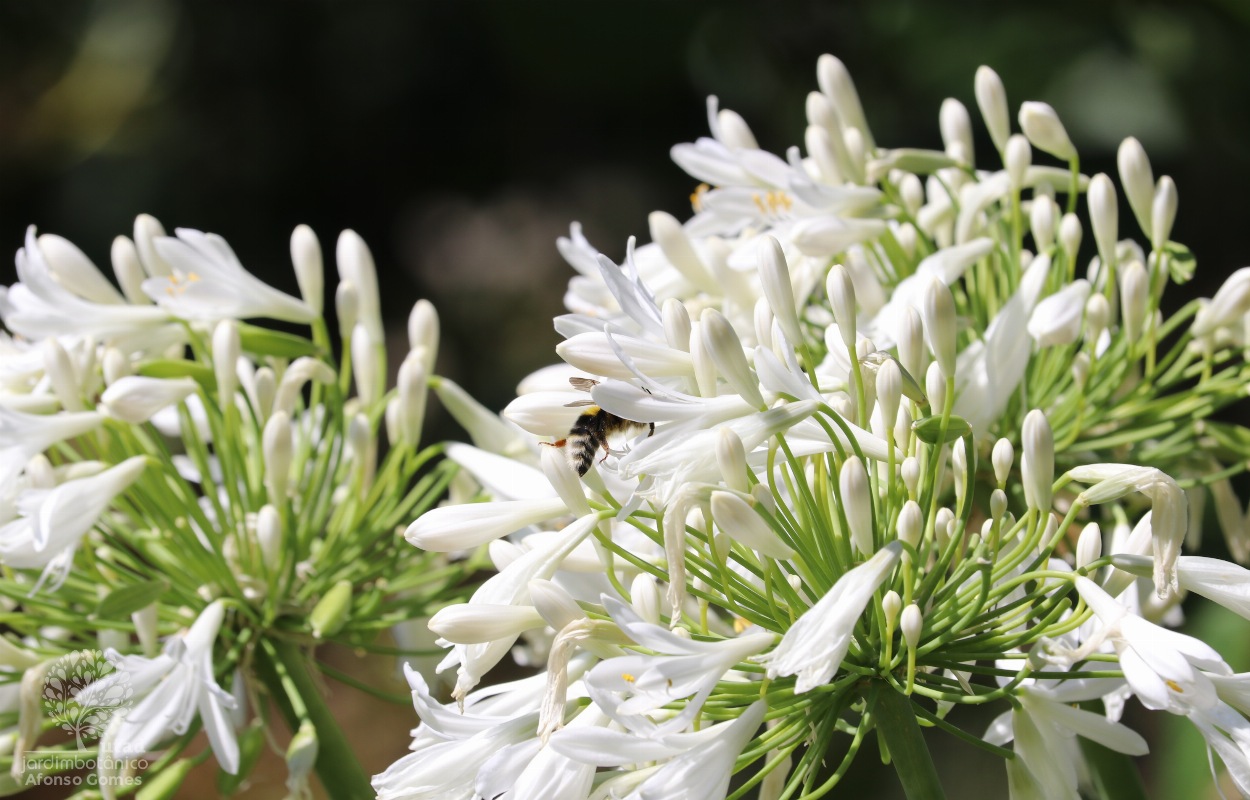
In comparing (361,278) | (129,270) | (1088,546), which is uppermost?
(129,270)

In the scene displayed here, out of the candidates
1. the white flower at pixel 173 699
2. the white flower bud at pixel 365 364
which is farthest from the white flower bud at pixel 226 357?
the white flower at pixel 173 699

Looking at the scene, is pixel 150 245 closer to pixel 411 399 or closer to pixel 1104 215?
pixel 411 399

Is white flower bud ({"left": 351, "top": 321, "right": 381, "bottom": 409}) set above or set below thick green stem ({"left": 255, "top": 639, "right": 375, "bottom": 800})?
above

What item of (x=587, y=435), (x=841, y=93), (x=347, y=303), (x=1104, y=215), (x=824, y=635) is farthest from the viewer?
(x=347, y=303)

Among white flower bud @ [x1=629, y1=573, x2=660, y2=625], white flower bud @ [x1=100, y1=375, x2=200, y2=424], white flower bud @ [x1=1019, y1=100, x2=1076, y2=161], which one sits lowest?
white flower bud @ [x1=629, y1=573, x2=660, y2=625]

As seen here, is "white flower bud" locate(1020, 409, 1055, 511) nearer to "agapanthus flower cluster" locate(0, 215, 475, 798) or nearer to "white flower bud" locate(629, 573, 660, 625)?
"white flower bud" locate(629, 573, 660, 625)

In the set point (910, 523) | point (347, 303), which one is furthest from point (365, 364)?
point (910, 523)

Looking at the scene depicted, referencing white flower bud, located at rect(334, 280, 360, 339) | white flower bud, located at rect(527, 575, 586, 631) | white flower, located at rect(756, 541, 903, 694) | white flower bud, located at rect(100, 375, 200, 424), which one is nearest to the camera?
white flower, located at rect(756, 541, 903, 694)

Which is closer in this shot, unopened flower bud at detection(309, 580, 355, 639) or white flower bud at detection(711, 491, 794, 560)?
white flower bud at detection(711, 491, 794, 560)

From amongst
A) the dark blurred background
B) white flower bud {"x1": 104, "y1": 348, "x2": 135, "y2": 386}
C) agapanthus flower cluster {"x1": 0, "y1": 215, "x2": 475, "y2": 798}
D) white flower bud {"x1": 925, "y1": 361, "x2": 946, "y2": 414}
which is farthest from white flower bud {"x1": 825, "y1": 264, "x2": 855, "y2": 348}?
the dark blurred background
